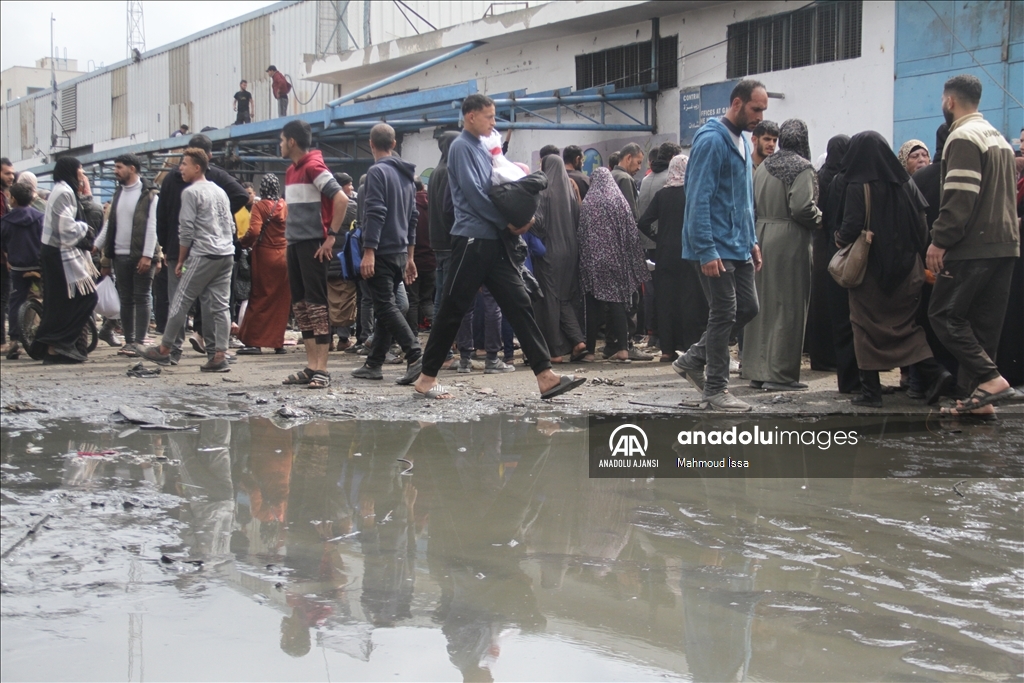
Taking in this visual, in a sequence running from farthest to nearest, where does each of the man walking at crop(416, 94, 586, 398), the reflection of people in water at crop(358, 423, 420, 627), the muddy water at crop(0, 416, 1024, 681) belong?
the man walking at crop(416, 94, 586, 398) < the reflection of people in water at crop(358, 423, 420, 627) < the muddy water at crop(0, 416, 1024, 681)

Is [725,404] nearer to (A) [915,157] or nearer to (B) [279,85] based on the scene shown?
(A) [915,157]

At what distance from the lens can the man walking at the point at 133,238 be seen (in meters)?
9.59

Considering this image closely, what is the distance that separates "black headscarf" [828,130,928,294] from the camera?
6617mm

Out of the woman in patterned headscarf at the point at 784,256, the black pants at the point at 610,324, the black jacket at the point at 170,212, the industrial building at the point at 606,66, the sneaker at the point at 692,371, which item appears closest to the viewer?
the sneaker at the point at 692,371

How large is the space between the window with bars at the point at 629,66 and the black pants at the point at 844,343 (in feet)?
36.6

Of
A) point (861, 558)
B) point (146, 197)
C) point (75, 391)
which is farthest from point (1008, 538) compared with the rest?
point (146, 197)

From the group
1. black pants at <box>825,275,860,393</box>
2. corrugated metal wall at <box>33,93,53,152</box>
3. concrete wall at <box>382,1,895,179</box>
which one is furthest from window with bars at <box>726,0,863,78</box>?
corrugated metal wall at <box>33,93,53,152</box>

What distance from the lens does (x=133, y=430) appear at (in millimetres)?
5938

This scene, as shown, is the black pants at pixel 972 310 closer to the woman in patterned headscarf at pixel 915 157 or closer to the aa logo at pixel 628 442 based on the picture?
the woman in patterned headscarf at pixel 915 157

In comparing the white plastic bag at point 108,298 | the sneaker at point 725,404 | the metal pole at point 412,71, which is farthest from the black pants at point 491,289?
the metal pole at point 412,71

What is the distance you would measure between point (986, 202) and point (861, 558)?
347 cm

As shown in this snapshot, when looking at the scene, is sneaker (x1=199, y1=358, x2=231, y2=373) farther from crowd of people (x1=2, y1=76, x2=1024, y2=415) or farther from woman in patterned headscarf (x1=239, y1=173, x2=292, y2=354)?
woman in patterned headscarf (x1=239, y1=173, x2=292, y2=354)

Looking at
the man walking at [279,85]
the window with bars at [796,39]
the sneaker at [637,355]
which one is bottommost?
the sneaker at [637,355]

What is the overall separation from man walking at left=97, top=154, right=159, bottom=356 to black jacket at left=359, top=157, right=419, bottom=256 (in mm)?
2791
